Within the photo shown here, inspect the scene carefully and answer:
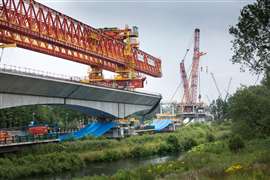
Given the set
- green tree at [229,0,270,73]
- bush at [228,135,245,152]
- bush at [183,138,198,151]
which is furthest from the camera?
bush at [183,138,198,151]

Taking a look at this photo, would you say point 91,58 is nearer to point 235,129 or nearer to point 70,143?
point 70,143

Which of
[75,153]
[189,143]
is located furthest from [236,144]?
[189,143]

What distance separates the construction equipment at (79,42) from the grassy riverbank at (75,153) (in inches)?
542

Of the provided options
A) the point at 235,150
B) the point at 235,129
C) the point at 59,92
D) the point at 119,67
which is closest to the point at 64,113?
the point at 119,67

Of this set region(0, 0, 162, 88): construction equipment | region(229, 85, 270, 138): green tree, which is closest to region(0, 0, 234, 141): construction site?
region(0, 0, 162, 88): construction equipment

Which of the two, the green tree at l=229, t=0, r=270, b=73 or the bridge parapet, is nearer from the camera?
the green tree at l=229, t=0, r=270, b=73

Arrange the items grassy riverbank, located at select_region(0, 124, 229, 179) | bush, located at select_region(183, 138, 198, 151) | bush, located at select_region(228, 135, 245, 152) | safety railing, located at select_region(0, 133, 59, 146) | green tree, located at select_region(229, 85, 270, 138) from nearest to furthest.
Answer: grassy riverbank, located at select_region(0, 124, 229, 179) < bush, located at select_region(228, 135, 245, 152) < safety railing, located at select_region(0, 133, 59, 146) < green tree, located at select_region(229, 85, 270, 138) < bush, located at select_region(183, 138, 198, 151)

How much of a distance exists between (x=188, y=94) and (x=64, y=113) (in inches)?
2339

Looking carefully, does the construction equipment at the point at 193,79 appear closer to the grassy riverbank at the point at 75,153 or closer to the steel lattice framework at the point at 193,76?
the steel lattice framework at the point at 193,76

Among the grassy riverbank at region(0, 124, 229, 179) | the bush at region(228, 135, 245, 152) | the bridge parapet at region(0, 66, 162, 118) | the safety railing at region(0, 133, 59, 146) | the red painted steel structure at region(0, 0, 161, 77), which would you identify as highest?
the red painted steel structure at region(0, 0, 161, 77)

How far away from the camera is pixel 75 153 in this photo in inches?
1847

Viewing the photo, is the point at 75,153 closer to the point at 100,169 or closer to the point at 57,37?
the point at 100,169

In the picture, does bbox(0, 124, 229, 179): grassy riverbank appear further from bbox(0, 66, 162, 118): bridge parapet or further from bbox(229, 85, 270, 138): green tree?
bbox(229, 85, 270, 138): green tree

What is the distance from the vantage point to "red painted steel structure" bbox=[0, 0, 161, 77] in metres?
49.2
